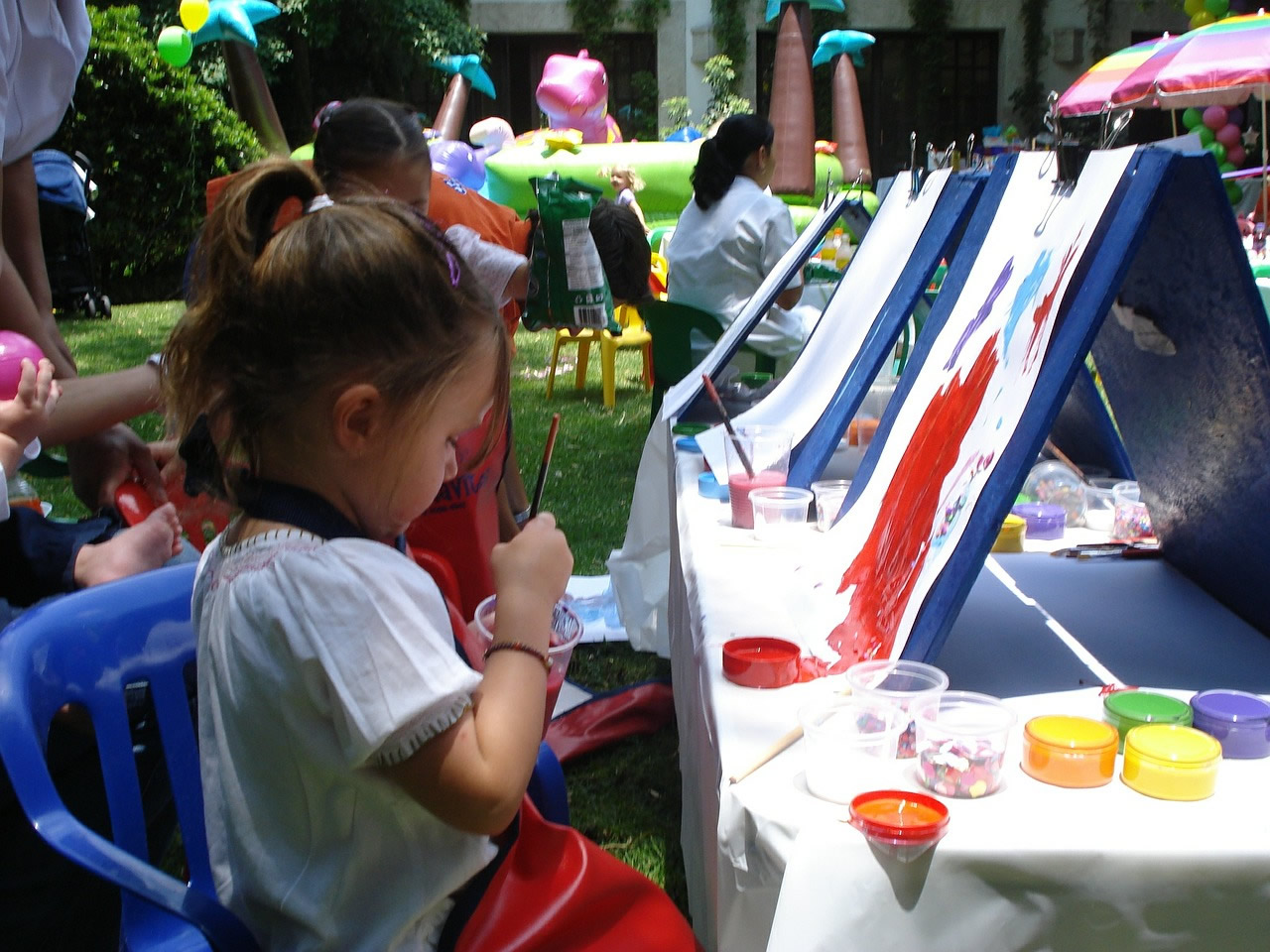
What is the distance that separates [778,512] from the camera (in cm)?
164

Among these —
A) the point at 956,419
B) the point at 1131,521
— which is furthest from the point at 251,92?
the point at 956,419

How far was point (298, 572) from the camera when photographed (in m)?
0.90

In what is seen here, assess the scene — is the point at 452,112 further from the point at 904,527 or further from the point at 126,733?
the point at 904,527

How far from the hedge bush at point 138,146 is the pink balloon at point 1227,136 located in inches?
385

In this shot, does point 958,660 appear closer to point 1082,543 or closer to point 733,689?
point 733,689

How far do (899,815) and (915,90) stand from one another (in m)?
19.0

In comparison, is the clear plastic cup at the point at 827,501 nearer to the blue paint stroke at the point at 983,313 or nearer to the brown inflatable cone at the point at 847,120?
the blue paint stroke at the point at 983,313

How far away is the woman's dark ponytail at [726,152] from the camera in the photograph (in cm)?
448

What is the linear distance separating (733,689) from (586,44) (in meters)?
17.4

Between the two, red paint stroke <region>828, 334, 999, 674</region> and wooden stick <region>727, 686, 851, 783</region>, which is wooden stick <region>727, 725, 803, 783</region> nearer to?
wooden stick <region>727, 686, 851, 783</region>

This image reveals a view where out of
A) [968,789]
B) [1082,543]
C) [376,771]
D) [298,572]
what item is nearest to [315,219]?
[298,572]

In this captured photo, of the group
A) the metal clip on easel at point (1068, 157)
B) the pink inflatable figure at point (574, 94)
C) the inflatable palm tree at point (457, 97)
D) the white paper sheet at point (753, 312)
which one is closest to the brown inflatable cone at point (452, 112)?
the inflatable palm tree at point (457, 97)

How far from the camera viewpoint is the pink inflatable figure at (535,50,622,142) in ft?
37.4

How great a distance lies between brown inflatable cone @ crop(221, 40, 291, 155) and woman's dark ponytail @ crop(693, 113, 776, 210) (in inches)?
309
